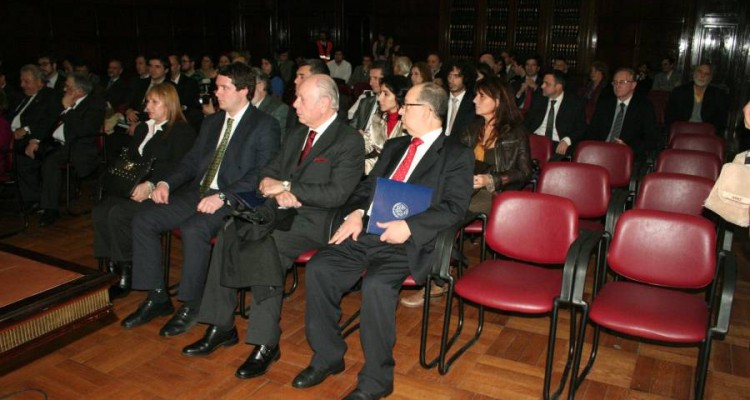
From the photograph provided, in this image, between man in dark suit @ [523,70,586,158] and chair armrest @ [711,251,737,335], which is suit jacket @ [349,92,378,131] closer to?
man in dark suit @ [523,70,586,158]

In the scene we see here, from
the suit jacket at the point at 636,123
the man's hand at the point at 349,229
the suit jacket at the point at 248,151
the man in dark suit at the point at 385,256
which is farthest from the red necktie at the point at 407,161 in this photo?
the suit jacket at the point at 636,123

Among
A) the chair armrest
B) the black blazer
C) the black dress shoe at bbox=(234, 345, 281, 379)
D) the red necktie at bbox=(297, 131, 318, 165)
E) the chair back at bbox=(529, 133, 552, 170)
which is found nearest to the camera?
the chair armrest

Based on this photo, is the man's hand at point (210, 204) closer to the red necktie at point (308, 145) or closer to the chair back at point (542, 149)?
the red necktie at point (308, 145)

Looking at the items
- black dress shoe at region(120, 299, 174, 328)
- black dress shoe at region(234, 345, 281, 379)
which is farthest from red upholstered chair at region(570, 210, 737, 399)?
black dress shoe at region(120, 299, 174, 328)

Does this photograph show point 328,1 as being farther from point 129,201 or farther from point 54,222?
point 129,201

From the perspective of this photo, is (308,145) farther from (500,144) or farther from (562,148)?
(562,148)

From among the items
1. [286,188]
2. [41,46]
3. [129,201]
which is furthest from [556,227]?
[41,46]

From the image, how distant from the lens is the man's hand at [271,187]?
10.1ft

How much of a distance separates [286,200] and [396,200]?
60 cm

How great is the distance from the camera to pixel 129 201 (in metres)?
3.71

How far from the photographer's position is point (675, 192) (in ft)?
11.2

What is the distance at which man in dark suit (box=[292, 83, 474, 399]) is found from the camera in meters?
2.64

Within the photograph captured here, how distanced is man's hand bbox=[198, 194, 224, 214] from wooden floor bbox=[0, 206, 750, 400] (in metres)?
0.66

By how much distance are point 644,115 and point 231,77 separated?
347 cm
